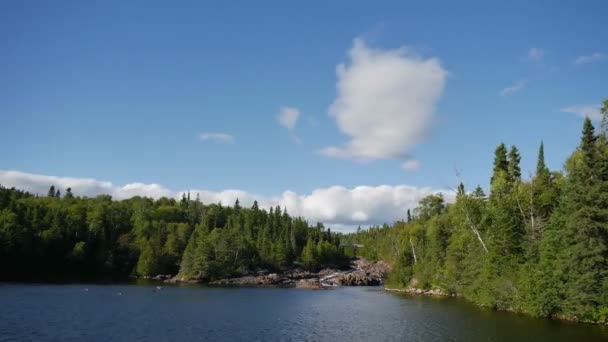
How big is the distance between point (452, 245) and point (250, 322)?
4981 centimetres

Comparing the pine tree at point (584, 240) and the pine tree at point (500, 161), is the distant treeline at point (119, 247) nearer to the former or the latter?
the pine tree at point (500, 161)

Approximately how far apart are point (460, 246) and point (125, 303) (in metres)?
58.5

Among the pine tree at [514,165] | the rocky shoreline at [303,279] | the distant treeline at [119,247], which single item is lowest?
the rocky shoreline at [303,279]

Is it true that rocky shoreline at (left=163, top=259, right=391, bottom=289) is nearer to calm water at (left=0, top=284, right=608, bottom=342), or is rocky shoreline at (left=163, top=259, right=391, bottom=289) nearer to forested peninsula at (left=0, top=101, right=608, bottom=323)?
forested peninsula at (left=0, top=101, right=608, bottom=323)

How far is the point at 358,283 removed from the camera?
5812 inches

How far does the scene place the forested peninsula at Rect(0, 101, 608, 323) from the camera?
5081 centimetres

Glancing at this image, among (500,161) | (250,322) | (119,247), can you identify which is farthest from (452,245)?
(119,247)

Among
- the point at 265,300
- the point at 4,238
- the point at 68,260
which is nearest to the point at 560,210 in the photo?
the point at 265,300

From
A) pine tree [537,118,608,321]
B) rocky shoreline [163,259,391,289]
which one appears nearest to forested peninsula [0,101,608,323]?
pine tree [537,118,608,321]

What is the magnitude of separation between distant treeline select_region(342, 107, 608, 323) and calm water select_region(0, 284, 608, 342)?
357 cm

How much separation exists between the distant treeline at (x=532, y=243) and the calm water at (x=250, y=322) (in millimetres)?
3566

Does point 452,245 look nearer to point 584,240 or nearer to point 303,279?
point 584,240

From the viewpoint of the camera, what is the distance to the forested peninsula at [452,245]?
50.8 metres

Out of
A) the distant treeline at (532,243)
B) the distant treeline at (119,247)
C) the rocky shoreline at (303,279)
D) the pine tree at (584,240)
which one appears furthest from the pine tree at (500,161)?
the distant treeline at (119,247)
